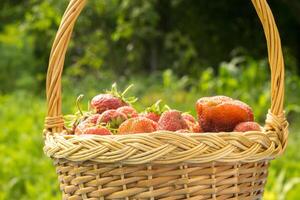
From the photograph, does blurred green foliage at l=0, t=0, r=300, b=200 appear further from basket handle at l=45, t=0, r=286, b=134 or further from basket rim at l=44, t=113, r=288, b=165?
basket rim at l=44, t=113, r=288, b=165

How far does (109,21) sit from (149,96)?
5.27 feet

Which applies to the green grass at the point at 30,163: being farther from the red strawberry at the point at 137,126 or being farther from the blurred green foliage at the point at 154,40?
the blurred green foliage at the point at 154,40

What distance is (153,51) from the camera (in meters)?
8.41

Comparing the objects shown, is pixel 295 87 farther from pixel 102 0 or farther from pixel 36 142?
pixel 36 142

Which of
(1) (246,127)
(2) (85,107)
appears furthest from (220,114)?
(2) (85,107)

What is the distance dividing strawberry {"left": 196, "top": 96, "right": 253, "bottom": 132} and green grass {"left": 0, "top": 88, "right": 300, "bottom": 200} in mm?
1798

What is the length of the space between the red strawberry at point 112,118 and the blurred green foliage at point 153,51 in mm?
4216

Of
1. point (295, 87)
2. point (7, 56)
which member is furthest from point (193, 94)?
point (7, 56)

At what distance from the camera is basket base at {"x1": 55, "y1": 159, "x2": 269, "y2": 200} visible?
137cm

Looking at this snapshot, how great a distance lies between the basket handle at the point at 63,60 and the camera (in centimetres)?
150

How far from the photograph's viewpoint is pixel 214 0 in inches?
332

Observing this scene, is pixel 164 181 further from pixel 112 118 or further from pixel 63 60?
pixel 63 60

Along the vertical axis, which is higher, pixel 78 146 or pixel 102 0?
pixel 102 0

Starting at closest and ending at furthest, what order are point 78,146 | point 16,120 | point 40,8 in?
point 78,146
point 16,120
point 40,8
